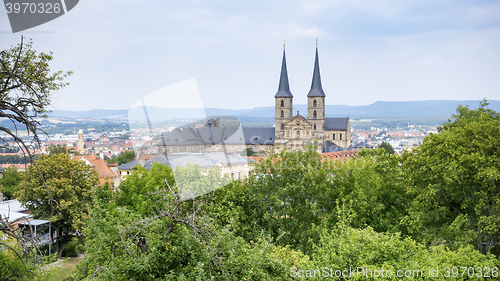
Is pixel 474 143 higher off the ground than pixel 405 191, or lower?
higher

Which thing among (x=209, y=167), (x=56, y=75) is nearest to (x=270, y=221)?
(x=209, y=167)

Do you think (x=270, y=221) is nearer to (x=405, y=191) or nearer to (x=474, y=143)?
(x=405, y=191)

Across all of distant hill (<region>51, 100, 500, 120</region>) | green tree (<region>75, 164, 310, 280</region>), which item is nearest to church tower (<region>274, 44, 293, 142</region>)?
distant hill (<region>51, 100, 500, 120</region>)

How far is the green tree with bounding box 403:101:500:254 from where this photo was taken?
12.5 metres

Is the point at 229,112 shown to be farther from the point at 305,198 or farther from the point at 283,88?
the point at 283,88

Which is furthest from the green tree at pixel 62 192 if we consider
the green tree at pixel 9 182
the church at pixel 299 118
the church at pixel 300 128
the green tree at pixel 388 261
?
the church at pixel 299 118

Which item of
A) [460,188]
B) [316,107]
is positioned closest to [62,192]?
[460,188]

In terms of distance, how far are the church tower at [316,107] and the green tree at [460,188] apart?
203 ft

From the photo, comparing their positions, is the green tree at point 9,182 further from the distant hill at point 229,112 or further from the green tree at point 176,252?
the green tree at point 176,252

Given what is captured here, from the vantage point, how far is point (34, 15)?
438cm

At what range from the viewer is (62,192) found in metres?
26.1

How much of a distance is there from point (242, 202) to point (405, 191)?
6.93 meters

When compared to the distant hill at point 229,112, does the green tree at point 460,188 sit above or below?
below

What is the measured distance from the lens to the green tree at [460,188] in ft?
41.0
